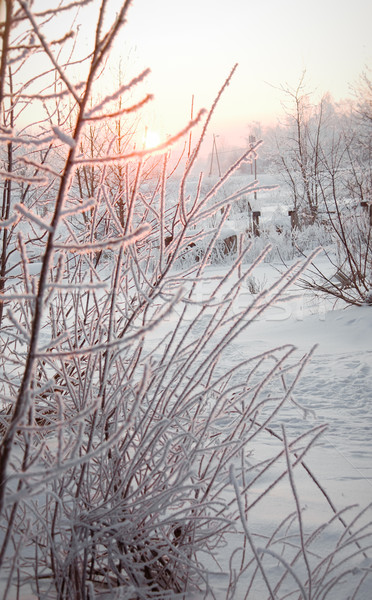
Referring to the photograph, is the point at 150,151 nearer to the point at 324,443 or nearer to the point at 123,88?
the point at 123,88

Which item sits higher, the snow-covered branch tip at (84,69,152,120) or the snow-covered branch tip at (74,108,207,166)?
the snow-covered branch tip at (84,69,152,120)

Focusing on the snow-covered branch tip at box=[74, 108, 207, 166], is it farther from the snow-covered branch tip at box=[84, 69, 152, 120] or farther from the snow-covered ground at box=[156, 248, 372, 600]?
the snow-covered ground at box=[156, 248, 372, 600]

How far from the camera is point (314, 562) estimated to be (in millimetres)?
1462

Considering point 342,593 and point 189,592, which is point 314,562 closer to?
point 342,593

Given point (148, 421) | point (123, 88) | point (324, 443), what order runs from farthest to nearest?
point (324, 443), point (148, 421), point (123, 88)

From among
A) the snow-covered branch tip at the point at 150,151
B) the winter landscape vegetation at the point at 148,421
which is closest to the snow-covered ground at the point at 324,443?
the winter landscape vegetation at the point at 148,421

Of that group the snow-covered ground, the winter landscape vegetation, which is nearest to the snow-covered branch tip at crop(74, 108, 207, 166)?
the winter landscape vegetation

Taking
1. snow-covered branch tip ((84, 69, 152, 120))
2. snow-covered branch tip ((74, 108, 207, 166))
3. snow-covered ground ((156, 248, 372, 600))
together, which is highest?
snow-covered branch tip ((84, 69, 152, 120))

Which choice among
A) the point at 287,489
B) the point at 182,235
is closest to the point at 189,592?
the point at 287,489

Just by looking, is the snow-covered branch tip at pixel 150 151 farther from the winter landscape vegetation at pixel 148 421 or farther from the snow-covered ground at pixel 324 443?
the snow-covered ground at pixel 324 443

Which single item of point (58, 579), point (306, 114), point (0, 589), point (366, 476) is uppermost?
point (306, 114)

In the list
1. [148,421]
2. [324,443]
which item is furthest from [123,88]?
[324,443]

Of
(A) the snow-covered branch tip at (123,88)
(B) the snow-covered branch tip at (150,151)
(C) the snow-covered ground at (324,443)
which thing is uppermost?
(A) the snow-covered branch tip at (123,88)

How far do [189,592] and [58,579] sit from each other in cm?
41
